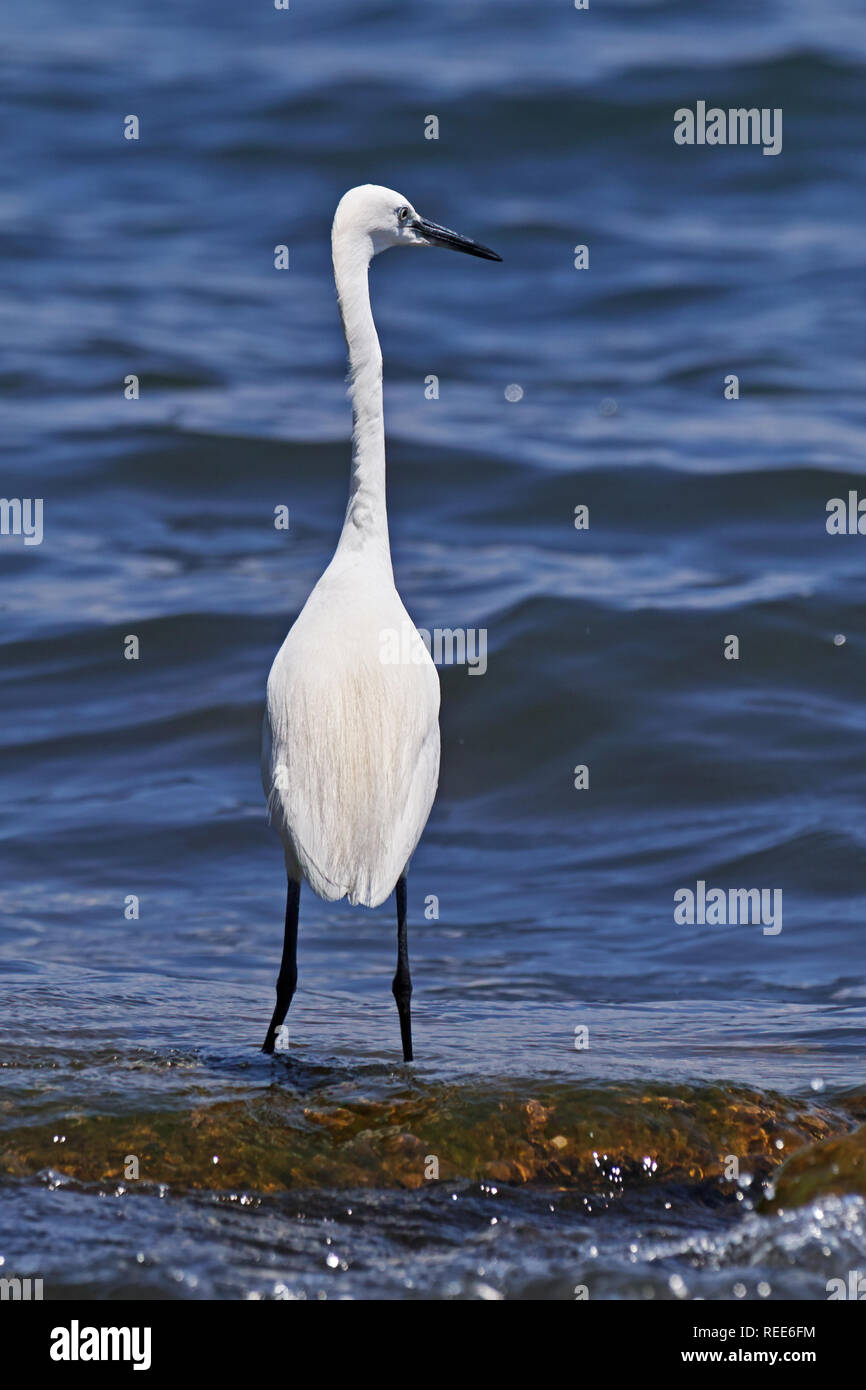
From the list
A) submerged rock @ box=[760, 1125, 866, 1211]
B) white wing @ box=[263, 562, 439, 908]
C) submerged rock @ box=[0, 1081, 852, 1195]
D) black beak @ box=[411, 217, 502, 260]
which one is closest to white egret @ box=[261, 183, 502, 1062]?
white wing @ box=[263, 562, 439, 908]

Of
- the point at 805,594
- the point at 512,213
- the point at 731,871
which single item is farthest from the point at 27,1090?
the point at 512,213

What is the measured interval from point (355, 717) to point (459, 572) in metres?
7.40

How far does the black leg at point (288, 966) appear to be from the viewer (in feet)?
18.5

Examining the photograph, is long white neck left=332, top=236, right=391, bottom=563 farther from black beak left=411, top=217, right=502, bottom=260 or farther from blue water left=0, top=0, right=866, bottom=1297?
blue water left=0, top=0, right=866, bottom=1297

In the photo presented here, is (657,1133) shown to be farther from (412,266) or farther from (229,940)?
(412,266)

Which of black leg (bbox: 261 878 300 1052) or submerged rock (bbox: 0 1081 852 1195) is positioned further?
black leg (bbox: 261 878 300 1052)

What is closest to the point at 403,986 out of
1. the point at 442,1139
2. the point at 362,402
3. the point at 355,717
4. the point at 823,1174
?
the point at 442,1139

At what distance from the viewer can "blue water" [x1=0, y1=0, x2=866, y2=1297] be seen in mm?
5762

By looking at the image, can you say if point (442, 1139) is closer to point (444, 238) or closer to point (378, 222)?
point (378, 222)

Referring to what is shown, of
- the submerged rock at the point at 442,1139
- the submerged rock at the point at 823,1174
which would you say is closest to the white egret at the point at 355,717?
the submerged rock at the point at 442,1139

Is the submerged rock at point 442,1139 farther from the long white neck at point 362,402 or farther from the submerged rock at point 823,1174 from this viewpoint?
the long white neck at point 362,402

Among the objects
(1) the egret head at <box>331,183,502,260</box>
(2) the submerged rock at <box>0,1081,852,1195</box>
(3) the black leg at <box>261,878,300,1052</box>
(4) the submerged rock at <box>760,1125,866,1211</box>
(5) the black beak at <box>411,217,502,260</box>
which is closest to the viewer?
(4) the submerged rock at <box>760,1125,866,1211</box>

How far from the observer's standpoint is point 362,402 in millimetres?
5789

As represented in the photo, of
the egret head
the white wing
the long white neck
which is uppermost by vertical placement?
the egret head
